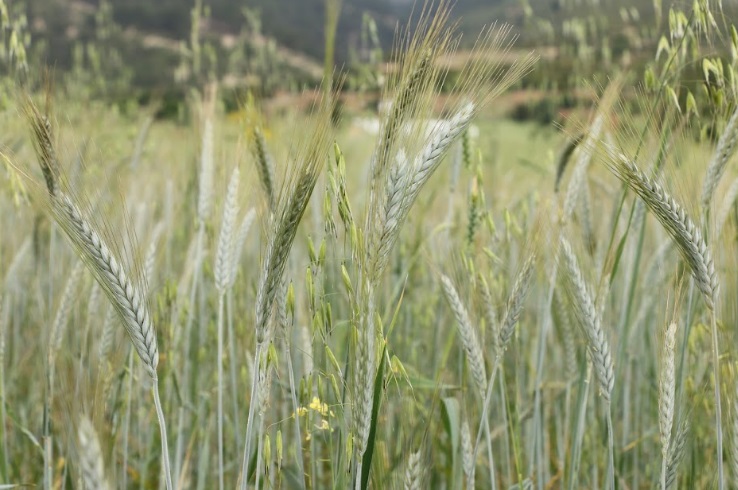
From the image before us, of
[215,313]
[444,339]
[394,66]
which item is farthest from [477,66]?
[215,313]

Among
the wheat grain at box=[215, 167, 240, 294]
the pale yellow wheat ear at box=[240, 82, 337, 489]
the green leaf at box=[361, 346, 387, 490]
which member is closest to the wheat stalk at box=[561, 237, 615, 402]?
the green leaf at box=[361, 346, 387, 490]

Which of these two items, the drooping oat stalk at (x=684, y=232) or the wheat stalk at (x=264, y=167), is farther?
the wheat stalk at (x=264, y=167)

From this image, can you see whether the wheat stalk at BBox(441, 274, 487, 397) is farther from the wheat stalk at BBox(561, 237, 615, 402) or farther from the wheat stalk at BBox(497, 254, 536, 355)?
the wheat stalk at BBox(561, 237, 615, 402)

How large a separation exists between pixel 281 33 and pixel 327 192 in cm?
4606

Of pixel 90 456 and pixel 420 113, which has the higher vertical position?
pixel 420 113

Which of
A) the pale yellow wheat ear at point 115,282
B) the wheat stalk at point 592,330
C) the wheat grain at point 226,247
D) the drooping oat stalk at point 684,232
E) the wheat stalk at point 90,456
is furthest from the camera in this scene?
the wheat grain at point 226,247

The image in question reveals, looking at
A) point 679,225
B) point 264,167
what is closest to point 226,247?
point 264,167

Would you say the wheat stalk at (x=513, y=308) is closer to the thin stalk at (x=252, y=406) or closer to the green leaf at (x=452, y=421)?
the green leaf at (x=452, y=421)

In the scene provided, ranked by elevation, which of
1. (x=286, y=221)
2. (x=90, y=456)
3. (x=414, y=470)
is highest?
(x=286, y=221)

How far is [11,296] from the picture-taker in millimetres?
2318

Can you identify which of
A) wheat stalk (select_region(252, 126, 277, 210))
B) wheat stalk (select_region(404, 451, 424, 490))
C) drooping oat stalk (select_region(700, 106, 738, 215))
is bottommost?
wheat stalk (select_region(404, 451, 424, 490))

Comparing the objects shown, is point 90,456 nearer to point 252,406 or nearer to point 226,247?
point 252,406

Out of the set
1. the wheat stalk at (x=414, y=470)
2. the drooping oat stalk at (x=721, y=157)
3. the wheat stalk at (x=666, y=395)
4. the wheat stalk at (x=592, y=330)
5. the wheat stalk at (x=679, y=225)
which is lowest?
the wheat stalk at (x=414, y=470)

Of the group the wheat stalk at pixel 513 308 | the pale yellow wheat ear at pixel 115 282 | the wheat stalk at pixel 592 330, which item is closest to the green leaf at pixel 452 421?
the wheat stalk at pixel 513 308
